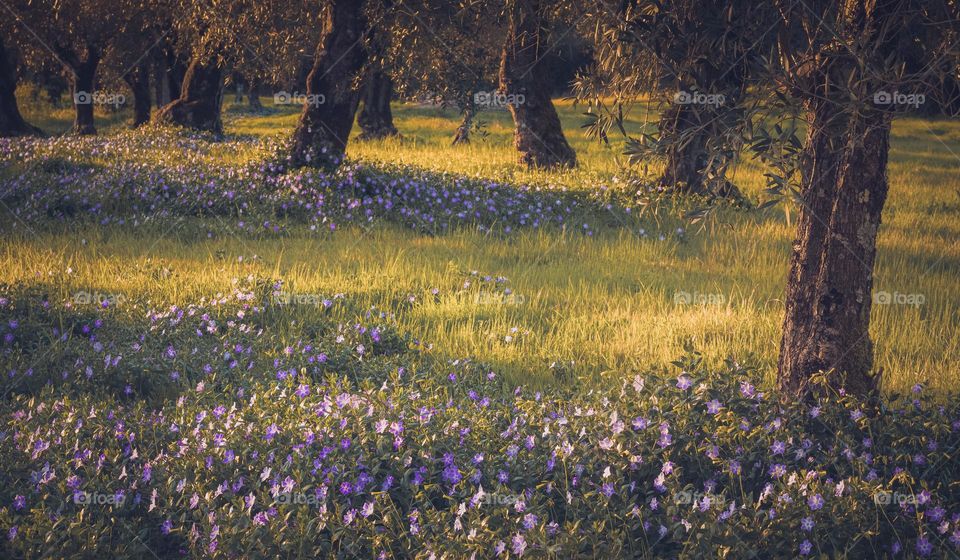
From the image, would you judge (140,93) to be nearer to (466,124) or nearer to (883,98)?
(466,124)

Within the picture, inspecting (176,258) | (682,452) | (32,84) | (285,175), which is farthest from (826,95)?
(32,84)

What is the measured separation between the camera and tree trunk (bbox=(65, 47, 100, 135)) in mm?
30906

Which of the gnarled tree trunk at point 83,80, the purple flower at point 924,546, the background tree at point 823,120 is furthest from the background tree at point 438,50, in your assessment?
the gnarled tree trunk at point 83,80

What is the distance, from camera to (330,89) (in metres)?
15.4

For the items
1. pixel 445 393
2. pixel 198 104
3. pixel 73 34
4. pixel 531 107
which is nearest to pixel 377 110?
pixel 198 104

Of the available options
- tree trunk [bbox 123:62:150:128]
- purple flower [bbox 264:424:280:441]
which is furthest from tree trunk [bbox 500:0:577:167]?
tree trunk [bbox 123:62:150:128]

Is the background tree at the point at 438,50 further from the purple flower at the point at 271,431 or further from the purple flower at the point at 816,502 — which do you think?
the purple flower at the point at 816,502

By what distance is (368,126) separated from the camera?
31203mm

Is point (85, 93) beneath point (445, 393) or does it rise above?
above

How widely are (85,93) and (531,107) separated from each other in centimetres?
1911

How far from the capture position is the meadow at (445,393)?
440 cm

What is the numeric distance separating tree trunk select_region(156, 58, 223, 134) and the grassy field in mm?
16730

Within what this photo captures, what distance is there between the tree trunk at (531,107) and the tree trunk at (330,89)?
4225 mm

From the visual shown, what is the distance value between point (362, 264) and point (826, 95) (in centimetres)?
649
